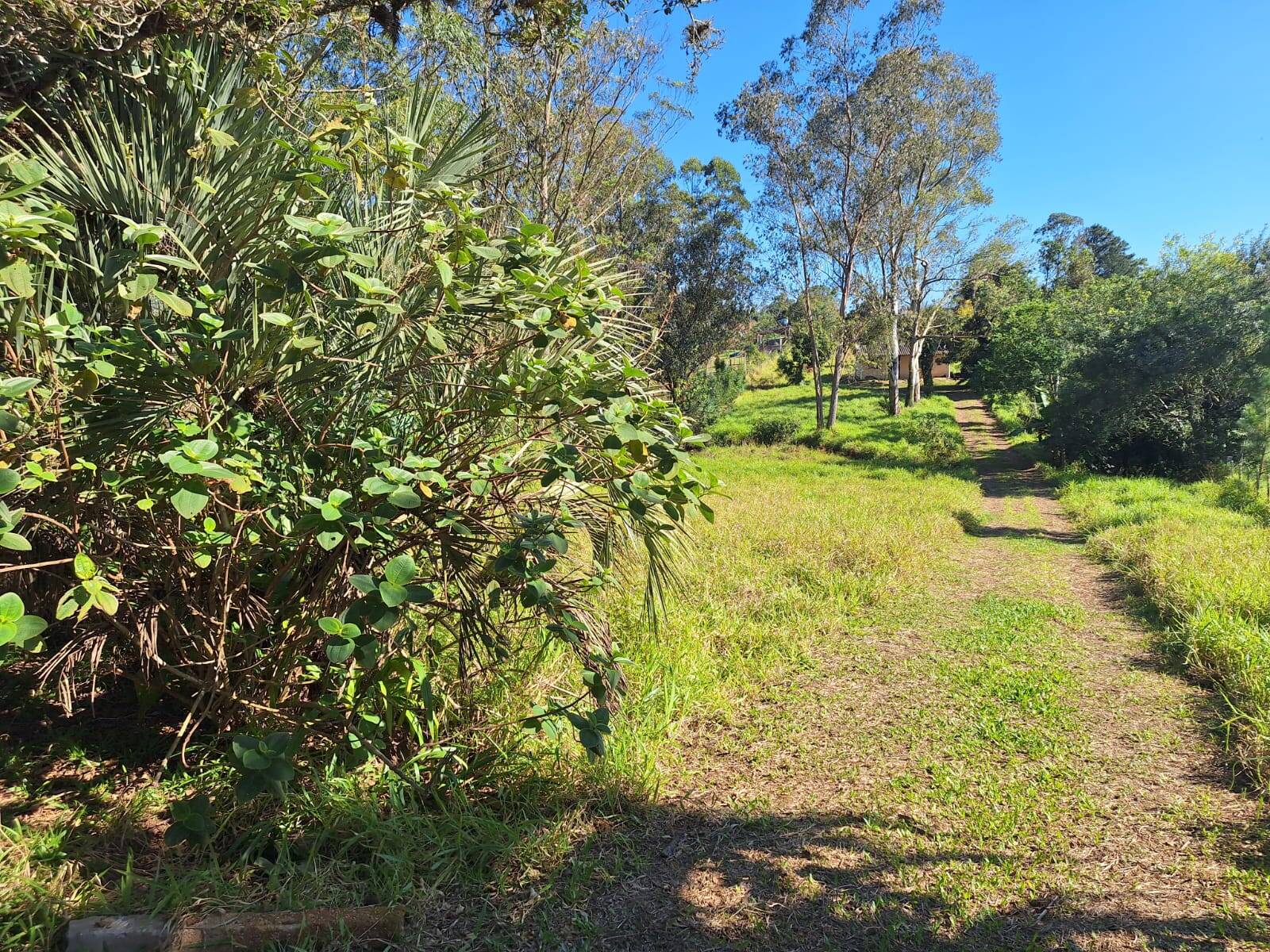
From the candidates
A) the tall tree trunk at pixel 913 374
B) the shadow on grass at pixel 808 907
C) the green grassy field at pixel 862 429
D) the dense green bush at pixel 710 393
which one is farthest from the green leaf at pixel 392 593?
the tall tree trunk at pixel 913 374

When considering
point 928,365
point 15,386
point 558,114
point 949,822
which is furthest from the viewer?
point 928,365

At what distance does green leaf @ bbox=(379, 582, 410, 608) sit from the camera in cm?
179

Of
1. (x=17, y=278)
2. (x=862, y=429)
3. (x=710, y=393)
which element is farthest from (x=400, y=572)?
(x=710, y=393)

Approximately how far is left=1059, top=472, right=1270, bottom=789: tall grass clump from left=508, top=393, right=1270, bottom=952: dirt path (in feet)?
0.66

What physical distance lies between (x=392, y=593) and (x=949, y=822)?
2.60 m

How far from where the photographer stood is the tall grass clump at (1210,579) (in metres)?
3.94

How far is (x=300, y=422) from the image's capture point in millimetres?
2430

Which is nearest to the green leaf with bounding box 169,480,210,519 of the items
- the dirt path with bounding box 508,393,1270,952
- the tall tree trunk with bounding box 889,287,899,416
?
the dirt path with bounding box 508,393,1270,952

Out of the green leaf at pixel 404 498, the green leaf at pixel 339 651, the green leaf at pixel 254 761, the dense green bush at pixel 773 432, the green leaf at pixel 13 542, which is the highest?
the green leaf at pixel 404 498

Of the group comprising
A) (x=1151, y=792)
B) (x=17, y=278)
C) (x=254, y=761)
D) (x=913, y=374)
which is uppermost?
(x=913, y=374)

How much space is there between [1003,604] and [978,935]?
178 inches

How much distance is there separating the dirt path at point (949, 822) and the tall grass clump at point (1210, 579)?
201 millimetres

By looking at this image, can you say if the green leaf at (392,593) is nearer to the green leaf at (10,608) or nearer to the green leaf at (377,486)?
the green leaf at (377,486)

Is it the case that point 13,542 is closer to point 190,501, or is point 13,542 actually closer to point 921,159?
point 190,501
